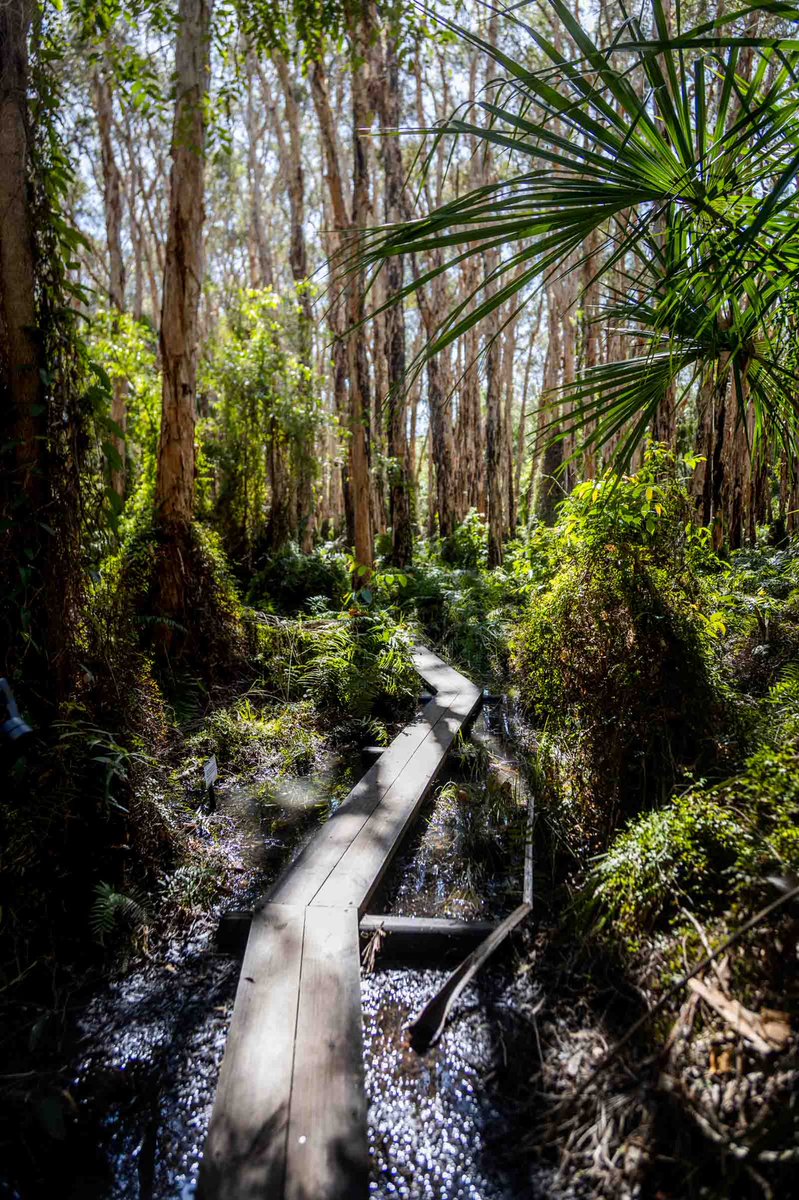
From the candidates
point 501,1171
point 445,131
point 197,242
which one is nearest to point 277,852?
point 501,1171

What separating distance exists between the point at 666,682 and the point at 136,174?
19000 mm

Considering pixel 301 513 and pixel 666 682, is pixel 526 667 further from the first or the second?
pixel 301 513

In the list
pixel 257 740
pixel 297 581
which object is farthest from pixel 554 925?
pixel 297 581

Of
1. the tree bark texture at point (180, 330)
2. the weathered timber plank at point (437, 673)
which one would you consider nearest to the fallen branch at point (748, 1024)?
the weathered timber plank at point (437, 673)

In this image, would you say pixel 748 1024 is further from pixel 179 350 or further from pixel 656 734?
pixel 179 350

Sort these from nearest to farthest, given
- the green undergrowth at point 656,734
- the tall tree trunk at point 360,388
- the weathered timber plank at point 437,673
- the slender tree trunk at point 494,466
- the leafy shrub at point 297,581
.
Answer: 1. the green undergrowth at point 656,734
2. the weathered timber plank at point 437,673
3. the tall tree trunk at point 360,388
4. the leafy shrub at point 297,581
5. the slender tree trunk at point 494,466

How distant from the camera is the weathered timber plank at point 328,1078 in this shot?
66.4 inches

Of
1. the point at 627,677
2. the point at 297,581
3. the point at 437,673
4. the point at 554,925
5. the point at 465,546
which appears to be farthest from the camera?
the point at 465,546

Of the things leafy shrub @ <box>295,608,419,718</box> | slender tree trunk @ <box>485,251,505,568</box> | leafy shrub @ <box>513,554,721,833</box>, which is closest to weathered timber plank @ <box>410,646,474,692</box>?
leafy shrub @ <box>295,608,419,718</box>

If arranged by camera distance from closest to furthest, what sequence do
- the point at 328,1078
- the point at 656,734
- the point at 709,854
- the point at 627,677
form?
the point at 328,1078 → the point at 709,854 → the point at 656,734 → the point at 627,677

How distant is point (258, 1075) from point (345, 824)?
1.55 m

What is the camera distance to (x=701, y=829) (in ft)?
7.55

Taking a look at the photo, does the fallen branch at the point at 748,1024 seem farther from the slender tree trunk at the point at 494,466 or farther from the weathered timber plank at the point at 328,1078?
the slender tree trunk at the point at 494,466

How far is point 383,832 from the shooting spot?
3414mm
